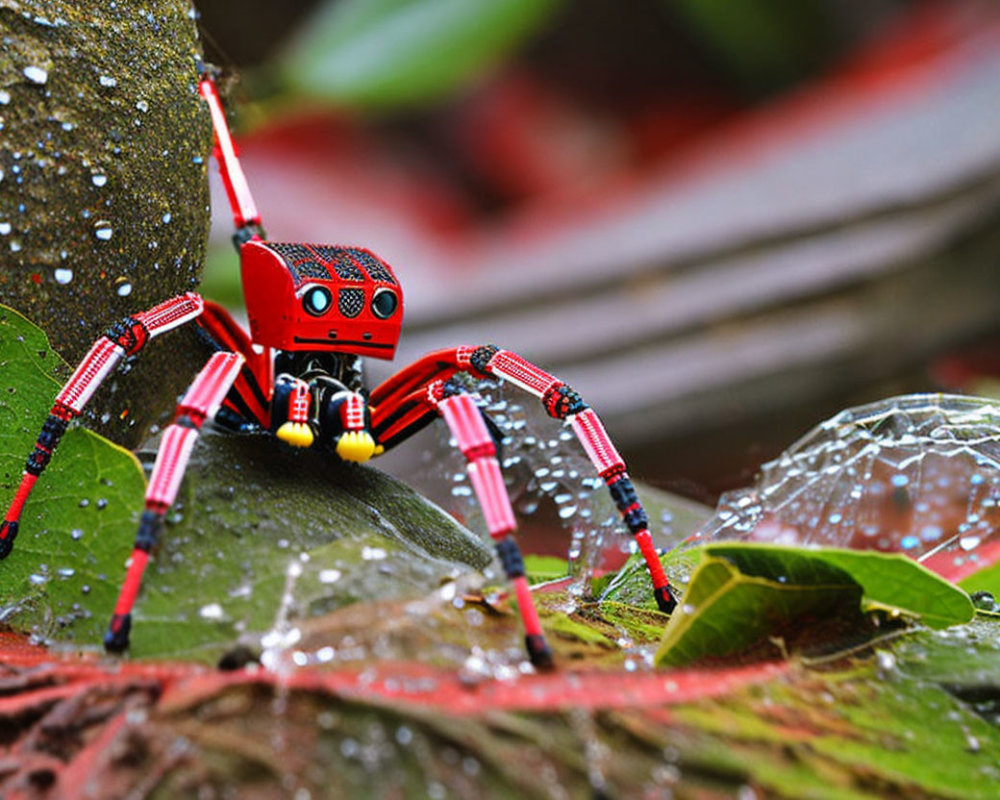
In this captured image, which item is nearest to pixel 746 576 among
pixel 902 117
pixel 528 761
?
pixel 528 761

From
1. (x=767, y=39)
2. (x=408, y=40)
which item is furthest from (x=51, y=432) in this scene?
(x=767, y=39)

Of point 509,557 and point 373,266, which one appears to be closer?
point 509,557

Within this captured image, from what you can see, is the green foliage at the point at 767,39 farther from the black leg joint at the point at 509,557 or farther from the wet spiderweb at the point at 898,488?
the black leg joint at the point at 509,557

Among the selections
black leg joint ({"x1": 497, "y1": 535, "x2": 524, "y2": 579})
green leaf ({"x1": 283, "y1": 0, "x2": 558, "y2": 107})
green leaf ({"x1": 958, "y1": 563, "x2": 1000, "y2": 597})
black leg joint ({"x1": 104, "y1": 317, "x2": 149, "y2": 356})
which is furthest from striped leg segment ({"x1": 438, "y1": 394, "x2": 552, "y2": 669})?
green leaf ({"x1": 283, "y1": 0, "x2": 558, "y2": 107})

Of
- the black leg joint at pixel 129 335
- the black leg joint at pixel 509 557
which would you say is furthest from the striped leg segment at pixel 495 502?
the black leg joint at pixel 129 335

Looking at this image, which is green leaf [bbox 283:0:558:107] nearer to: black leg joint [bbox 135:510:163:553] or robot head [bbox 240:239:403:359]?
robot head [bbox 240:239:403:359]

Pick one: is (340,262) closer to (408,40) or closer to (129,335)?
(129,335)
